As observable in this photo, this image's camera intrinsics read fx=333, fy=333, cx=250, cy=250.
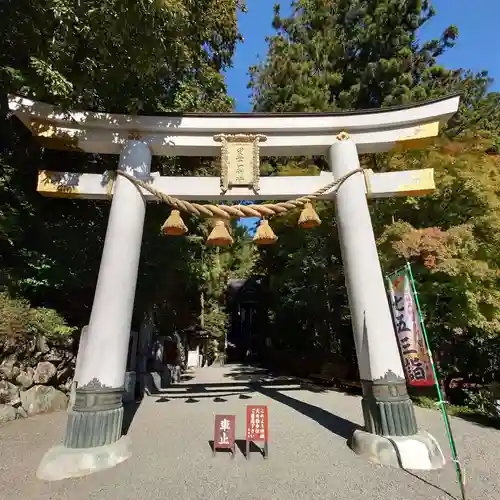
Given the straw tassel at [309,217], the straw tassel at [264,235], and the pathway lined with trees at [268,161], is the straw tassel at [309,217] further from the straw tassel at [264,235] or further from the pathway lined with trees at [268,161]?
the pathway lined with trees at [268,161]

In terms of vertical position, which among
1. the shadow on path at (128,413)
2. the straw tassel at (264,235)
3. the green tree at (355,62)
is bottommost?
the shadow on path at (128,413)

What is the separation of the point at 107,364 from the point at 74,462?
1237 millimetres

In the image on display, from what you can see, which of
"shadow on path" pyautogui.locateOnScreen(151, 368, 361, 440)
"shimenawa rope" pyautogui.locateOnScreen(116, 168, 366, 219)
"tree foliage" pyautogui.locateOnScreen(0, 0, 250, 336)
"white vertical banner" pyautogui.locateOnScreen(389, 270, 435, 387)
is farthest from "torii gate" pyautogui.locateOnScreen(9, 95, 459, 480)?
"shadow on path" pyautogui.locateOnScreen(151, 368, 361, 440)

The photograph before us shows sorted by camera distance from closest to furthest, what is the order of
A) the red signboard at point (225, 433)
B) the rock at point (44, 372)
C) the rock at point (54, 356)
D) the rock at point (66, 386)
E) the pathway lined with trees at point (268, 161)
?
the red signboard at point (225, 433) → the pathway lined with trees at point (268, 161) → the rock at point (44, 372) → the rock at point (54, 356) → the rock at point (66, 386)

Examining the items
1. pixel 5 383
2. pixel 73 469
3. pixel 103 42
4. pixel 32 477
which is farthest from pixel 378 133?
pixel 5 383

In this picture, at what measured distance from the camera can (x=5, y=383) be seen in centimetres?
686

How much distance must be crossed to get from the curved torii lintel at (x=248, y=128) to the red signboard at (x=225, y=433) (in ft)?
15.8

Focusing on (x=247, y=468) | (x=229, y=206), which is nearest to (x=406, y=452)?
(x=247, y=468)

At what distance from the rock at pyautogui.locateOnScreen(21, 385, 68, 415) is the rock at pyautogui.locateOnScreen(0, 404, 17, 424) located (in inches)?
12.8

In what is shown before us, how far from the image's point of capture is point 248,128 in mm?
6395

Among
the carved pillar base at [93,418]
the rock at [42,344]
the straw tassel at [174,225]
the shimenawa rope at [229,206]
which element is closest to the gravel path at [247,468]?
the carved pillar base at [93,418]

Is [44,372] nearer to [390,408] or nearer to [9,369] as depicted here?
[9,369]

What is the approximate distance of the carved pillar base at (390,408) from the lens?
491cm

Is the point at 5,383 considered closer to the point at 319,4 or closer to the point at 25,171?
the point at 25,171
